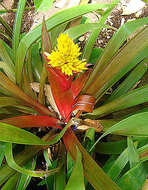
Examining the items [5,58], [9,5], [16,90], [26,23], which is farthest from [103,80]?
[9,5]

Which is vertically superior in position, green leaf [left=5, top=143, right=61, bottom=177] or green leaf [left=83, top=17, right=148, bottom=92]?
green leaf [left=83, top=17, right=148, bottom=92]

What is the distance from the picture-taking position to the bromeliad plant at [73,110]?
2.42 feet

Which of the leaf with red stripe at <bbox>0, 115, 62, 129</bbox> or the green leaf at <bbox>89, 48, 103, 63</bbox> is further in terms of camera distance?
the green leaf at <bbox>89, 48, 103, 63</bbox>

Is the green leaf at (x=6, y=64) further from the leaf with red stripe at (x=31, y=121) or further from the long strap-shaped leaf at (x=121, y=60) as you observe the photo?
the long strap-shaped leaf at (x=121, y=60)

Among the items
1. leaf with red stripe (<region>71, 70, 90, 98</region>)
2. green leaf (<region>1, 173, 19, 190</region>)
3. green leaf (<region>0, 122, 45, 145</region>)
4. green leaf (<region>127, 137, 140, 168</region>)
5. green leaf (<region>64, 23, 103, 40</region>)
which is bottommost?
green leaf (<region>1, 173, 19, 190</region>)

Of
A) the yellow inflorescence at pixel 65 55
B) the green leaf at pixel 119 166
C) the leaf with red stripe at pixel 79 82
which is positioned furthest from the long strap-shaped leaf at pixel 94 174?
the yellow inflorescence at pixel 65 55

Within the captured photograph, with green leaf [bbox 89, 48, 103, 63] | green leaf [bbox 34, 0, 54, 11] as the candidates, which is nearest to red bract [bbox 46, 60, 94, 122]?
green leaf [bbox 89, 48, 103, 63]

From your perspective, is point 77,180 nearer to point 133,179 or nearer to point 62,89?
point 133,179

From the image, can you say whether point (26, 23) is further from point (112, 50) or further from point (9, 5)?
point (112, 50)

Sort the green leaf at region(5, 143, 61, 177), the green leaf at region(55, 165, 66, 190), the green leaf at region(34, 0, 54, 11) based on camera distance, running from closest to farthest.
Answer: the green leaf at region(5, 143, 61, 177), the green leaf at region(55, 165, 66, 190), the green leaf at region(34, 0, 54, 11)

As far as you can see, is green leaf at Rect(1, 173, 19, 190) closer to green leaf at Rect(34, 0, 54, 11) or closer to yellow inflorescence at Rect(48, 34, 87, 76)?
yellow inflorescence at Rect(48, 34, 87, 76)

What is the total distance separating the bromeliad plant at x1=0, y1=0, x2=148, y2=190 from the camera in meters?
0.74

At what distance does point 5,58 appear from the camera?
1121 millimetres

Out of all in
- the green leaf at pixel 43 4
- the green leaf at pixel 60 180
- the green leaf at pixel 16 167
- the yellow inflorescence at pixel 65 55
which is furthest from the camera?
the green leaf at pixel 43 4
